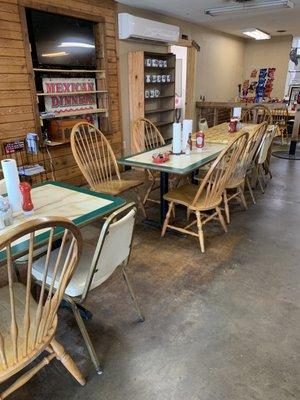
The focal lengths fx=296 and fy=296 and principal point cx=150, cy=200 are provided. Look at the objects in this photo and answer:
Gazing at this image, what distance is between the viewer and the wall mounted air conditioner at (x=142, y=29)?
4160 mm

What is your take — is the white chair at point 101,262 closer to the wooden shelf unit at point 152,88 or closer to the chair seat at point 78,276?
the chair seat at point 78,276

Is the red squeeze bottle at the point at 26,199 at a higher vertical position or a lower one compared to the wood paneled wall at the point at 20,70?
lower

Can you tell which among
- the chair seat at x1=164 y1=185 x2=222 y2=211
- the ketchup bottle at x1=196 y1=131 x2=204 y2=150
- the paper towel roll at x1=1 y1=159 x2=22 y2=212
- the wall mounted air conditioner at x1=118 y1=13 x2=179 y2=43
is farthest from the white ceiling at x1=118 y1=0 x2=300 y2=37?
the paper towel roll at x1=1 y1=159 x2=22 y2=212

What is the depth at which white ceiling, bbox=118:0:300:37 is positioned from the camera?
14.3ft

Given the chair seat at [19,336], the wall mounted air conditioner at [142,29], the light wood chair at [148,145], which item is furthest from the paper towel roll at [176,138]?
the wall mounted air conditioner at [142,29]

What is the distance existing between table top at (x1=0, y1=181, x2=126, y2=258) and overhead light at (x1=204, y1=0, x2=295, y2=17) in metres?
4.18

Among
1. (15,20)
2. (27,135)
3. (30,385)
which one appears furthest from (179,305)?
(15,20)

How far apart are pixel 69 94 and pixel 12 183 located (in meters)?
2.58

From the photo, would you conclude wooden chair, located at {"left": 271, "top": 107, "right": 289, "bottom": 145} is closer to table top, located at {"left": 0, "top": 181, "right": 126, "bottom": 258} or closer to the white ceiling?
the white ceiling

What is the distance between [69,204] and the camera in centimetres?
165

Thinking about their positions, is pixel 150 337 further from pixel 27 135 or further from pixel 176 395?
pixel 27 135

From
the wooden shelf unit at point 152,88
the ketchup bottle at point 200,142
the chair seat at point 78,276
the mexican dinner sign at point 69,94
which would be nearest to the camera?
the chair seat at point 78,276

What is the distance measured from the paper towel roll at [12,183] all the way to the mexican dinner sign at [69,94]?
2274 mm

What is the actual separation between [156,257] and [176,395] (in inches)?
45.2
